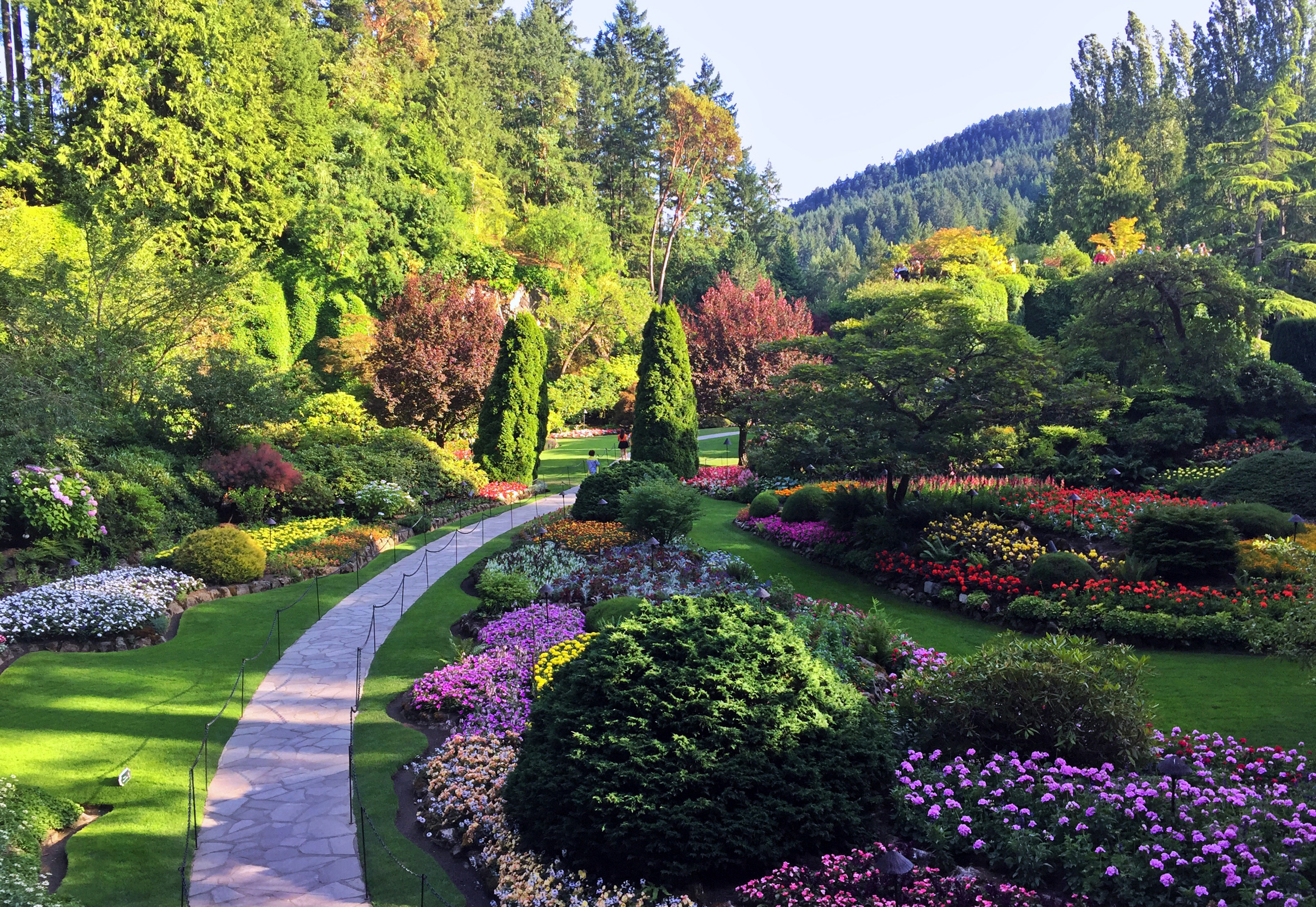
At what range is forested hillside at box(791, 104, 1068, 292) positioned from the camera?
87.8 metres

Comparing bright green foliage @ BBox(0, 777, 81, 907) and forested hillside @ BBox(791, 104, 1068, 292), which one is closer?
bright green foliage @ BBox(0, 777, 81, 907)

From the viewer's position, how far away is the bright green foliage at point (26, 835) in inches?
199

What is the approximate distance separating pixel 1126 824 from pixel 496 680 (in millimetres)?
6165

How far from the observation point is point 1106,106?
55250 mm

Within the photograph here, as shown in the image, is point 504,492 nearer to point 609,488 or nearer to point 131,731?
point 609,488

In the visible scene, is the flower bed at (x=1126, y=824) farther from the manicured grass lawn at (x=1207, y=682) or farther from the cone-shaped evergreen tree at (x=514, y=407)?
the cone-shaped evergreen tree at (x=514, y=407)

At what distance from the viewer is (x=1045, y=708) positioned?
6785 millimetres

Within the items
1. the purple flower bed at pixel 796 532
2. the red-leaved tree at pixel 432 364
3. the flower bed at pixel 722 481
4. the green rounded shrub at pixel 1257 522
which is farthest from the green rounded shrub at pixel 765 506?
the red-leaved tree at pixel 432 364

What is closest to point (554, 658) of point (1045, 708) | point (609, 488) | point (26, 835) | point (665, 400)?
point (26, 835)

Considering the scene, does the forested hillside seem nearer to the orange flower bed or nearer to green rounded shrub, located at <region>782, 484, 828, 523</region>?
green rounded shrub, located at <region>782, 484, 828, 523</region>

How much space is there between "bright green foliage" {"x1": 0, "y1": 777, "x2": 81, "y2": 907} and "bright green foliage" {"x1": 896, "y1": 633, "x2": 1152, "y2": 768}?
6342 mm

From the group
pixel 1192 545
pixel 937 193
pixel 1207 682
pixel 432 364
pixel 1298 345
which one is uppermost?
pixel 937 193

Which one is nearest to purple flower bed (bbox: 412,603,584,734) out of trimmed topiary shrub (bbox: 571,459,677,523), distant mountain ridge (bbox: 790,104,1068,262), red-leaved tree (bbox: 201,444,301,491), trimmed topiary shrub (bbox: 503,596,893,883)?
trimmed topiary shrub (bbox: 503,596,893,883)

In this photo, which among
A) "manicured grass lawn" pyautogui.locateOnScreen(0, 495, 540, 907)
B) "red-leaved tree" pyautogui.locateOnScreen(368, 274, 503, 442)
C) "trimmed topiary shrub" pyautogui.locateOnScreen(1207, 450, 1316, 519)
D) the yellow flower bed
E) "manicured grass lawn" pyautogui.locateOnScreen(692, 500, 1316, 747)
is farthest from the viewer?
"red-leaved tree" pyautogui.locateOnScreen(368, 274, 503, 442)
